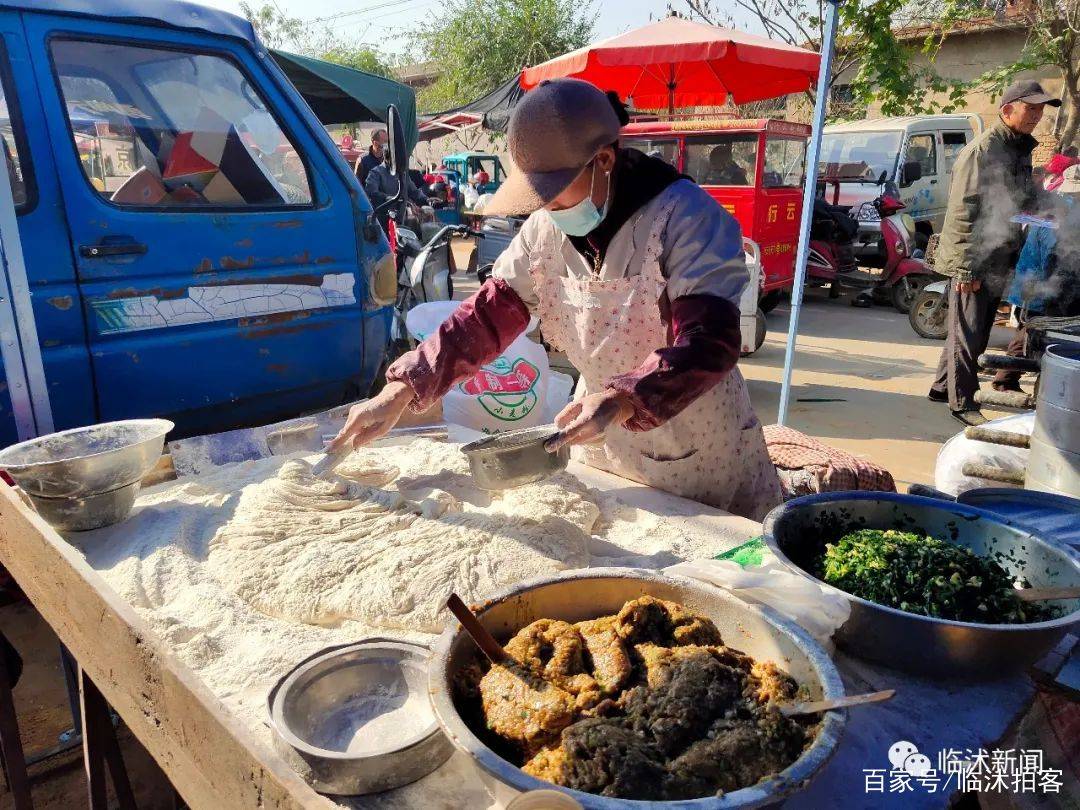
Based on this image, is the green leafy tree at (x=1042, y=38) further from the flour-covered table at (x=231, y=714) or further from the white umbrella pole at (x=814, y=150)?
the flour-covered table at (x=231, y=714)

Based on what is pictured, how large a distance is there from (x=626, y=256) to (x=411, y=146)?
796 centimetres

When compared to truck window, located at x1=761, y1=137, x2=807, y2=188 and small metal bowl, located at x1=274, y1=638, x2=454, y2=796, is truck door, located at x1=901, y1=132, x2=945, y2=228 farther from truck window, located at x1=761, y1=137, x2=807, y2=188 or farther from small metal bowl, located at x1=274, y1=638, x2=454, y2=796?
small metal bowl, located at x1=274, y1=638, x2=454, y2=796

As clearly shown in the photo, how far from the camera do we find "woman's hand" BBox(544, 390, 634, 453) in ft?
4.84

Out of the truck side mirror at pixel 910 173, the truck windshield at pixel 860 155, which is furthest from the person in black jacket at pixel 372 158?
the truck side mirror at pixel 910 173

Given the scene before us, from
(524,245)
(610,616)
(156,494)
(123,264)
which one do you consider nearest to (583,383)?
(524,245)

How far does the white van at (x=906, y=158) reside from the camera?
964 centimetres

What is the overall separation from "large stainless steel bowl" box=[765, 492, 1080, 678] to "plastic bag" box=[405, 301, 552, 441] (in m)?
1.61

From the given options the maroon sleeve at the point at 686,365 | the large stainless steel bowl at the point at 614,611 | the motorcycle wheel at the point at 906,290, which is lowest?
the motorcycle wheel at the point at 906,290

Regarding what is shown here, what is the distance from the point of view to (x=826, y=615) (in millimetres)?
1178

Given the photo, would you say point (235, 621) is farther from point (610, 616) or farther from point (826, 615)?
point (826, 615)

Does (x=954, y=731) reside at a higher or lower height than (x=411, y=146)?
lower

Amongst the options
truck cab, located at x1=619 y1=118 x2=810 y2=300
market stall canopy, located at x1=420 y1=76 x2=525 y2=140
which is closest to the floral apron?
truck cab, located at x1=619 y1=118 x2=810 y2=300

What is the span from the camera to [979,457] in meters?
2.96

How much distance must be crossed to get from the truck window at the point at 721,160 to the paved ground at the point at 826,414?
68.3 inches
